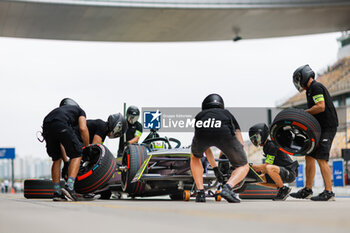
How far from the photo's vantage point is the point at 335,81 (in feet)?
135

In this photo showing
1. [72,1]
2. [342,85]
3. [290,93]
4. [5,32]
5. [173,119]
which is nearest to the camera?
[173,119]

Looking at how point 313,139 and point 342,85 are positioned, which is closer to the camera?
point 313,139

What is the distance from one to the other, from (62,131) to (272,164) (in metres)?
3.10

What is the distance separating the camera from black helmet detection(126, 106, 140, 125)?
388 inches

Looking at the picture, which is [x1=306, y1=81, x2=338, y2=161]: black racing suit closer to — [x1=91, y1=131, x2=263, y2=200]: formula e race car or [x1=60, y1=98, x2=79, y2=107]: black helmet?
[x1=91, y1=131, x2=263, y2=200]: formula e race car

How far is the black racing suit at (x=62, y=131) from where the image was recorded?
22.8ft

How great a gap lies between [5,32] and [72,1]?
20.8 ft

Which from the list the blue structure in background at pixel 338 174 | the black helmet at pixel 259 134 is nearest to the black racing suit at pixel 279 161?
the black helmet at pixel 259 134

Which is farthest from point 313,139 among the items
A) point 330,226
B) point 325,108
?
point 330,226

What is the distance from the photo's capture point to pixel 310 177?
7.05m

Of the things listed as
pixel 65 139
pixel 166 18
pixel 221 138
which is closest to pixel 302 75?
pixel 221 138

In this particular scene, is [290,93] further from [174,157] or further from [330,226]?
[330,226]

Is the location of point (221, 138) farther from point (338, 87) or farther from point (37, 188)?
point (338, 87)

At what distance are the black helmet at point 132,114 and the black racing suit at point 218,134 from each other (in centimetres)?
392
